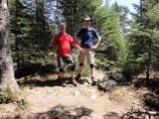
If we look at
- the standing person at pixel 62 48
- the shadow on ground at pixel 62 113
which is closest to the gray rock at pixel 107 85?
the standing person at pixel 62 48

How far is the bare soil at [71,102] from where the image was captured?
8.29 metres

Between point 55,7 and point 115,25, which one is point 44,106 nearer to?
point 55,7

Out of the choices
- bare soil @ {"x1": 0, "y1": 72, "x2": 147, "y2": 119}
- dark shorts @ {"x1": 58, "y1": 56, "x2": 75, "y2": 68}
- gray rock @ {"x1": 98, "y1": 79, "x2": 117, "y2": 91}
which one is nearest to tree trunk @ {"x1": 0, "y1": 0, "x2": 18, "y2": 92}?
bare soil @ {"x1": 0, "y1": 72, "x2": 147, "y2": 119}

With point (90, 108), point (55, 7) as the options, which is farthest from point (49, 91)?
point (55, 7)

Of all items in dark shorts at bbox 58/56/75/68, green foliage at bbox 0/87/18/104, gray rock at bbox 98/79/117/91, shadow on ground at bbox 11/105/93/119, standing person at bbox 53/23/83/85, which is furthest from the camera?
dark shorts at bbox 58/56/75/68

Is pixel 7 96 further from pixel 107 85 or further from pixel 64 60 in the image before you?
pixel 107 85

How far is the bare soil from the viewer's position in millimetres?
8287

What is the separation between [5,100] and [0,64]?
113 centimetres

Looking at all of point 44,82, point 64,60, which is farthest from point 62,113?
point 44,82

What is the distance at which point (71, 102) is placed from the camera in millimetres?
9250

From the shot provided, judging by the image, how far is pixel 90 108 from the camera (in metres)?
8.84

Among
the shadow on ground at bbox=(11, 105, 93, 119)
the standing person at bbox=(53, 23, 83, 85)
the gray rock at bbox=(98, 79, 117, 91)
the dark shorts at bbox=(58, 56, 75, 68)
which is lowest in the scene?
the shadow on ground at bbox=(11, 105, 93, 119)

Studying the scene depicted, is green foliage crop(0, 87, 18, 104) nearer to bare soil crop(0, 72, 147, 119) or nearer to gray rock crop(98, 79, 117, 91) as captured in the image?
bare soil crop(0, 72, 147, 119)

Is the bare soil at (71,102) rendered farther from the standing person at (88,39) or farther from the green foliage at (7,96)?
the standing person at (88,39)
